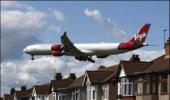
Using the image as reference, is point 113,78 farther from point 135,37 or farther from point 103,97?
point 135,37

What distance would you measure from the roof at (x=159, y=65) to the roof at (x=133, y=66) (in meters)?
1.33

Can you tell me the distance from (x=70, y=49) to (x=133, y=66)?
2146 cm

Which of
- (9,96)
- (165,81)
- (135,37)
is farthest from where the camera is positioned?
(9,96)

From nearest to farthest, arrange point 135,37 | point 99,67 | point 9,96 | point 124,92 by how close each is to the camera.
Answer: point 124,92 < point 135,37 < point 99,67 < point 9,96

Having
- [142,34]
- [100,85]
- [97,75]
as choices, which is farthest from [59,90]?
[100,85]

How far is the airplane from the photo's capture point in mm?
75562

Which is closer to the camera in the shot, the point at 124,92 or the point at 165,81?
the point at 165,81

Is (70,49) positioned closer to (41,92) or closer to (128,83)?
(41,92)

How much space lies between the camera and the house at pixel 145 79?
53.4 meters

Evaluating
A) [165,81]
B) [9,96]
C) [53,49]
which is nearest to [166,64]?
[165,81]

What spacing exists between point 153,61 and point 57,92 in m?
28.9

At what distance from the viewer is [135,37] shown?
3061 inches

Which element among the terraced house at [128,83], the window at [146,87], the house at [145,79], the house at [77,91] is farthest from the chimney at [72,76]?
the window at [146,87]

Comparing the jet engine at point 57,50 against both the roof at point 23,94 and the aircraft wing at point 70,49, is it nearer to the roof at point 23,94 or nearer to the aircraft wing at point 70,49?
the aircraft wing at point 70,49
